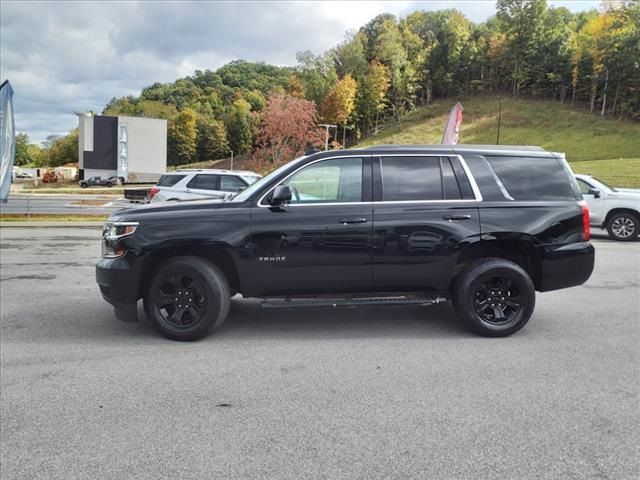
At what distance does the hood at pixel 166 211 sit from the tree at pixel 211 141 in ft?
346

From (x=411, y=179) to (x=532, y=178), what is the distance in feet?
4.37

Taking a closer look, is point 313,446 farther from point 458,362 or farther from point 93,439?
point 458,362

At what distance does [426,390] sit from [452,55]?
116m

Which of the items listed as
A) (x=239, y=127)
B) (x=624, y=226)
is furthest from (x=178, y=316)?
(x=239, y=127)

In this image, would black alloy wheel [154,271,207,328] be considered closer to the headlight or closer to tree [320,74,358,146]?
the headlight

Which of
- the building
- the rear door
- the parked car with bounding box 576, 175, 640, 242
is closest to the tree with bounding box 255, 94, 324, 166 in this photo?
the building

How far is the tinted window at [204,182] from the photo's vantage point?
16047mm

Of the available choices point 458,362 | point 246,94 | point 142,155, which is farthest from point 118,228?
point 246,94

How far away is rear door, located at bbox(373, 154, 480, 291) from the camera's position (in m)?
5.06

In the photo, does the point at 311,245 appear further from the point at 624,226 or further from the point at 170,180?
the point at 170,180

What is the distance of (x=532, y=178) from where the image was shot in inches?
213

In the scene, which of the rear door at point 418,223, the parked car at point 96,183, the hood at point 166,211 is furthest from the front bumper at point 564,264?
the parked car at point 96,183

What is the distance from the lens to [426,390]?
386 cm

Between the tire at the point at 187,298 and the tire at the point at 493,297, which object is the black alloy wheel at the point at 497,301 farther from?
the tire at the point at 187,298
